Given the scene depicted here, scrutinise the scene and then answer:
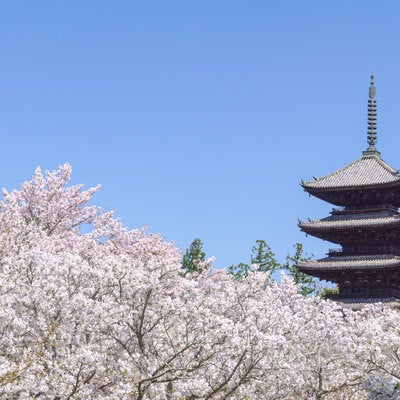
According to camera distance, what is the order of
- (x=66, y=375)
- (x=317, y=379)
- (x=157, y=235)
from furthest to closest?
(x=157, y=235) < (x=317, y=379) < (x=66, y=375)

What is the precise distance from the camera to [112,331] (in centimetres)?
1914

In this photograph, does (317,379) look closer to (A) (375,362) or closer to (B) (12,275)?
(A) (375,362)

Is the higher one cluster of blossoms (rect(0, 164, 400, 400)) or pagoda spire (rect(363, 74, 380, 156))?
pagoda spire (rect(363, 74, 380, 156))

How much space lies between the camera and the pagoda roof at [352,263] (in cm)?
4925

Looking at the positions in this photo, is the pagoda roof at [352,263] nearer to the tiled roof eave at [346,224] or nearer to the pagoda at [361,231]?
the pagoda at [361,231]

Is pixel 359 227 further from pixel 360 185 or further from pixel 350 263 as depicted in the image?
pixel 360 185

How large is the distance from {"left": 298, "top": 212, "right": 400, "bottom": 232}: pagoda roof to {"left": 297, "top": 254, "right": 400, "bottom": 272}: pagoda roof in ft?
5.77

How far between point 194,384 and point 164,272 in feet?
7.78

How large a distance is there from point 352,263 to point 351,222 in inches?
98.2

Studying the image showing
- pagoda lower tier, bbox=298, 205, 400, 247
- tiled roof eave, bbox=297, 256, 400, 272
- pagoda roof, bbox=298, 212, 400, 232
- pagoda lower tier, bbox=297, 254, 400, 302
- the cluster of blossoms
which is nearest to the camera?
the cluster of blossoms

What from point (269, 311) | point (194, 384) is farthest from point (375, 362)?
point (194, 384)

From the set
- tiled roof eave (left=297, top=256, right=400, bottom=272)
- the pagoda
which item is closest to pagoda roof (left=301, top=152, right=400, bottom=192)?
→ the pagoda

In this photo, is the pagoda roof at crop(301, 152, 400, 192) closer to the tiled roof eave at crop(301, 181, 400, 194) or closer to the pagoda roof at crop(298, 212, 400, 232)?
the tiled roof eave at crop(301, 181, 400, 194)

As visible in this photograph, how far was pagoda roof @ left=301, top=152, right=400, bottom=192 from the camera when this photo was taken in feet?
169
